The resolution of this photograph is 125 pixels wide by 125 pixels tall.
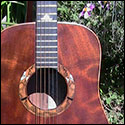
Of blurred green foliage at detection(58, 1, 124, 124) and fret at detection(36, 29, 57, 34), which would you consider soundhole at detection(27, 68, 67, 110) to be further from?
blurred green foliage at detection(58, 1, 124, 124)

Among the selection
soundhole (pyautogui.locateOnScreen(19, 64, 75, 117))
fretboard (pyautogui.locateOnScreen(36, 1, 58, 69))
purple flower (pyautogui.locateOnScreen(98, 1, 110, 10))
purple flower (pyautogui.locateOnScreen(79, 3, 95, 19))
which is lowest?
soundhole (pyautogui.locateOnScreen(19, 64, 75, 117))

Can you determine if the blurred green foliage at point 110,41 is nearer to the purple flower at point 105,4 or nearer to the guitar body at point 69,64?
the purple flower at point 105,4

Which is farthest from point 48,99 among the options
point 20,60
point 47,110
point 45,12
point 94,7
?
point 94,7

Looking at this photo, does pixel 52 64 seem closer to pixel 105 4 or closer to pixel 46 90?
pixel 46 90

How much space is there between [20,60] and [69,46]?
0.19 meters

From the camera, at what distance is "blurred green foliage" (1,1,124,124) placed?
1.41 metres

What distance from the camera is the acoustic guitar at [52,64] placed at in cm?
87

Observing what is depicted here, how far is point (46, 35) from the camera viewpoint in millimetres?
872

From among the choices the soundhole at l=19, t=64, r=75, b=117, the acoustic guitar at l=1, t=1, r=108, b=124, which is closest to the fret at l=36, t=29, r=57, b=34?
the acoustic guitar at l=1, t=1, r=108, b=124

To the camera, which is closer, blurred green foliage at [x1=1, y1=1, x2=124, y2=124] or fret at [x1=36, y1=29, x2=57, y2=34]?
fret at [x1=36, y1=29, x2=57, y2=34]

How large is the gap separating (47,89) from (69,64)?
155mm

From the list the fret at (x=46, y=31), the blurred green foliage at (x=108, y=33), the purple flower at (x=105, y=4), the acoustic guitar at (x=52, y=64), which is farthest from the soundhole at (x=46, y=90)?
the purple flower at (x=105, y=4)

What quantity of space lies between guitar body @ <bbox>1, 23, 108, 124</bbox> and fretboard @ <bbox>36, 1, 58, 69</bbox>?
0.06 ft

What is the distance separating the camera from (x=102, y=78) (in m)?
1.62
